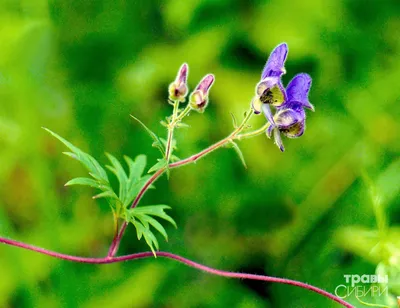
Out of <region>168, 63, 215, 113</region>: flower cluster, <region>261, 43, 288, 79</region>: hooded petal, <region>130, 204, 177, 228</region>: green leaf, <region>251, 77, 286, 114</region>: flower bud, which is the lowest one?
<region>130, 204, 177, 228</region>: green leaf

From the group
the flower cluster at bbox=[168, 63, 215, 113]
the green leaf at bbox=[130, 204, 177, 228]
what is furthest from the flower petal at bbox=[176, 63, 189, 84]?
the green leaf at bbox=[130, 204, 177, 228]

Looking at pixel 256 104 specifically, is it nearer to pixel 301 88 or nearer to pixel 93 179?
pixel 301 88

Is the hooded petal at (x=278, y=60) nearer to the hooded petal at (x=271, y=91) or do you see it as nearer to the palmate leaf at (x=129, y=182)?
the hooded petal at (x=271, y=91)

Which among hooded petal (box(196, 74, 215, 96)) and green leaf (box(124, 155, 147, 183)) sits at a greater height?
hooded petal (box(196, 74, 215, 96))

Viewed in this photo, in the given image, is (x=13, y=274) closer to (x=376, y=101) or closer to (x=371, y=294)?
(x=371, y=294)

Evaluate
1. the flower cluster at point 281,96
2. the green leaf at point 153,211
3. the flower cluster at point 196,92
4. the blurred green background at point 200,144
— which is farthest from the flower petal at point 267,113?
the blurred green background at point 200,144

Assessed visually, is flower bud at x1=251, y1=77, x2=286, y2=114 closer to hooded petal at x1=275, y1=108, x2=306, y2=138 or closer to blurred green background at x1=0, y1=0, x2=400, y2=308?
hooded petal at x1=275, y1=108, x2=306, y2=138

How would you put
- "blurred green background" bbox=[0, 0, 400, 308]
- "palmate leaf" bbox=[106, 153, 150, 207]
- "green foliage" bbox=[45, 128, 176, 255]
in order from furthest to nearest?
"blurred green background" bbox=[0, 0, 400, 308]
"palmate leaf" bbox=[106, 153, 150, 207]
"green foliage" bbox=[45, 128, 176, 255]
